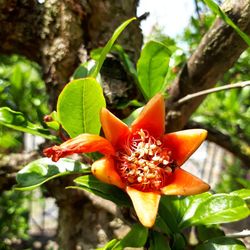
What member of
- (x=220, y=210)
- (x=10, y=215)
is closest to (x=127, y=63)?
(x=220, y=210)

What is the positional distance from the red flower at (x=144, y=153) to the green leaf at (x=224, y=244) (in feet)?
0.39

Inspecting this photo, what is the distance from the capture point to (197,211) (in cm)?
63

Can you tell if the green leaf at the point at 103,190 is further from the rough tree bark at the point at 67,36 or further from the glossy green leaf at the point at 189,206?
the rough tree bark at the point at 67,36

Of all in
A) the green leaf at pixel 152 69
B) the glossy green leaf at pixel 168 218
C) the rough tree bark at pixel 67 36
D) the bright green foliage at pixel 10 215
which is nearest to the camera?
the glossy green leaf at pixel 168 218

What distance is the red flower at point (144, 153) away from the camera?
54 centimetres

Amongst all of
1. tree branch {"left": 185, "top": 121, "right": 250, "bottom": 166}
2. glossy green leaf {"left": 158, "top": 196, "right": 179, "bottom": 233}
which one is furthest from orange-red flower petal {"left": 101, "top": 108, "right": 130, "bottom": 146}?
tree branch {"left": 185, "top": 121, "right": 250, "bottom": 166}

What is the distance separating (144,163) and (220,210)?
0.45 ft

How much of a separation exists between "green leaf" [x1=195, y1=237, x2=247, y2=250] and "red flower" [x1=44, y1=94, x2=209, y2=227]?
0.12 m

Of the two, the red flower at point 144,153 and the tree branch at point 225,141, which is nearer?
the red flower at point 144,153

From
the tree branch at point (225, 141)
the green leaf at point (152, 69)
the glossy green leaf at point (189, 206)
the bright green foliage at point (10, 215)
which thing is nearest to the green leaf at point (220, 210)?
the glossy green leaf at point (189, 206)

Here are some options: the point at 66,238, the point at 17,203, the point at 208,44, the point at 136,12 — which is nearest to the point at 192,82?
Result: the point at 208,44

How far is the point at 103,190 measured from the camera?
0.58m

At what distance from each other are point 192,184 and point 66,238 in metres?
0.79

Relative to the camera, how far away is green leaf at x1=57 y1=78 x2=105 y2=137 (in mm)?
584
